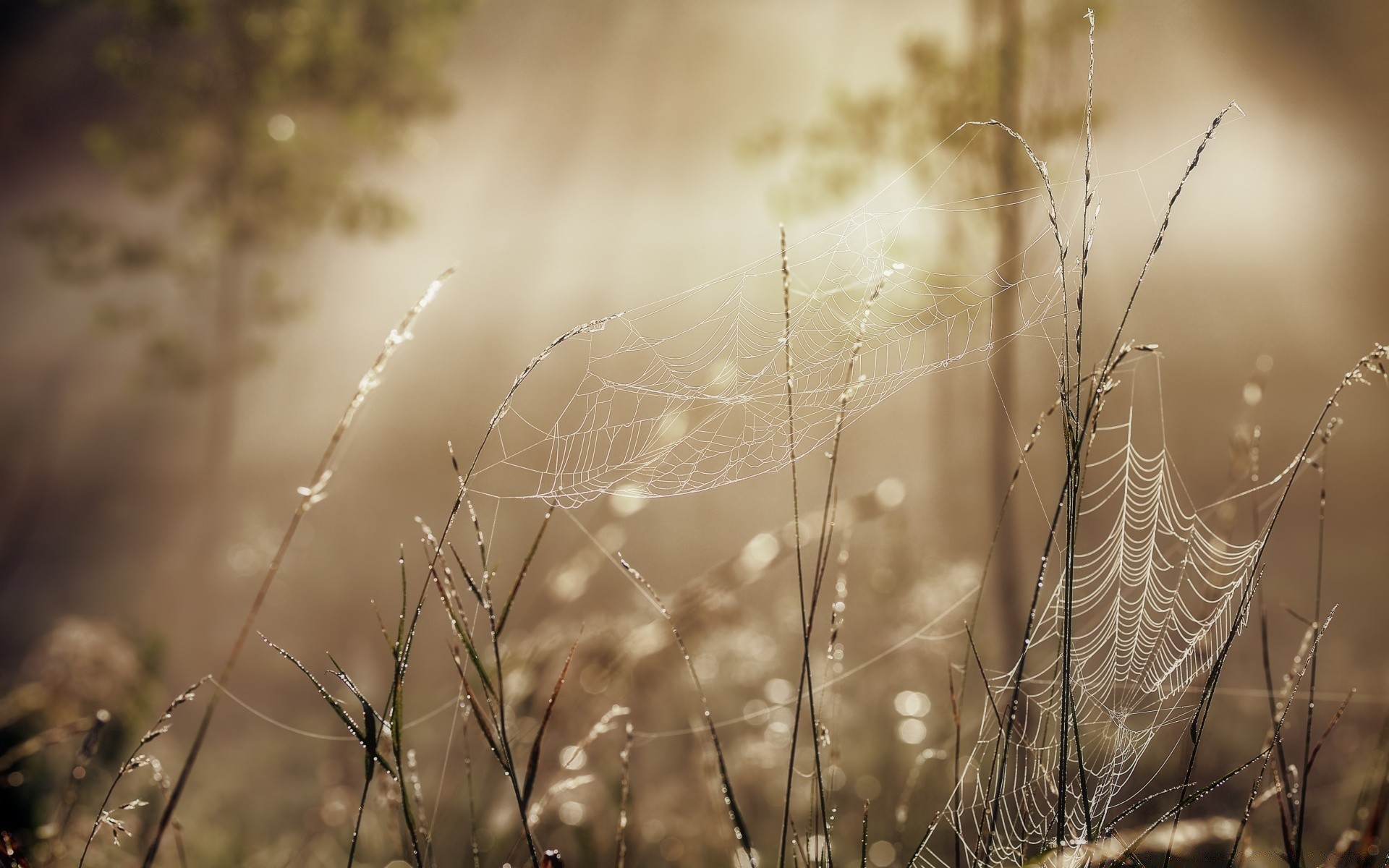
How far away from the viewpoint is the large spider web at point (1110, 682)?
3.89 ft

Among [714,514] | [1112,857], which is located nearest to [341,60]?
[714,514]

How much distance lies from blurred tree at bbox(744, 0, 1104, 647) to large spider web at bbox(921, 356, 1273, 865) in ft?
3.41

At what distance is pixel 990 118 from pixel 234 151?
6475 millimetres

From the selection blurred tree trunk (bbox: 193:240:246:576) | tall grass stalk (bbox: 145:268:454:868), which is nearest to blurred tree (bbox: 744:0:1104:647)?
tall grass stalk (bbox: 145:268:454:868)

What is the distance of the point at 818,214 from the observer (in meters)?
5.07

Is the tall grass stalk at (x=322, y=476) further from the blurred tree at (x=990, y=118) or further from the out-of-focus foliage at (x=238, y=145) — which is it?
the out-of-focus foliage at (x=238, y=145)

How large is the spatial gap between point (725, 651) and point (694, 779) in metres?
1.22

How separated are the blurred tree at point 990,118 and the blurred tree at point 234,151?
14.5ft

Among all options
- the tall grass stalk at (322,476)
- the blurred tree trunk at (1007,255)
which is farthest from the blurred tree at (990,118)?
the tall grass stalk at (322,476)

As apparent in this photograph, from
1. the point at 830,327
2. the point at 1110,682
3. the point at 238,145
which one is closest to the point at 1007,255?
the point at 830,327

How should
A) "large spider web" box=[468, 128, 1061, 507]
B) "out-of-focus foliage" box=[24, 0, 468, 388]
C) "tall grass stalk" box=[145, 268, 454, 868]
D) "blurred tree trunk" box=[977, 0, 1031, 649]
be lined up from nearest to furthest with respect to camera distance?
"tall grass stalk" box=[145, 268, 454, 868] < "large spider web" box=[468, 128, 1061, 507] < "blurred tree trunk" box=[977, 0, 1031, 649] < "out-of-focus foliage" box=[24, 0, 468, 388]

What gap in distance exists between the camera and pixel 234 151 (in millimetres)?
7086

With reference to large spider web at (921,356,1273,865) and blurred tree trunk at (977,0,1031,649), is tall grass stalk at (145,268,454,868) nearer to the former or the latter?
large spider web at (921,356,1273,865)

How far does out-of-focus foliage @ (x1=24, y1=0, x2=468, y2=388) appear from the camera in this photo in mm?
6820
